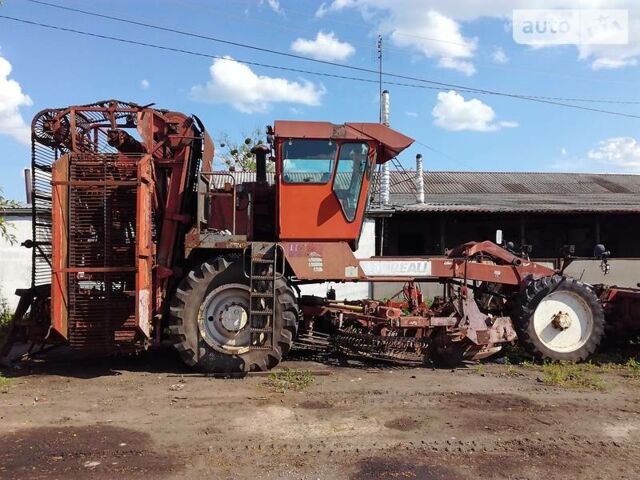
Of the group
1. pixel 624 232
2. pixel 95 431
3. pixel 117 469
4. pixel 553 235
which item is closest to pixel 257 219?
pixel 95 431

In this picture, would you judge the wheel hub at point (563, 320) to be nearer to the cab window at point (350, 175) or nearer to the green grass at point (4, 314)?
the cab window at point (350, 175)

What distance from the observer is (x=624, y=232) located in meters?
21.3

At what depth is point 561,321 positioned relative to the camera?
7.79 meters

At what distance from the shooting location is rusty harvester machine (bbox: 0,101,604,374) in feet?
22.3

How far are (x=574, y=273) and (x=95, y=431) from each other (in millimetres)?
15071

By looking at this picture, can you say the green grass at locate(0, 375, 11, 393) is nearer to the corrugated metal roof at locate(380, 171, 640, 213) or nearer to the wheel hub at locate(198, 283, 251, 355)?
the wheel hub at locate(198, 283, 251, 355)

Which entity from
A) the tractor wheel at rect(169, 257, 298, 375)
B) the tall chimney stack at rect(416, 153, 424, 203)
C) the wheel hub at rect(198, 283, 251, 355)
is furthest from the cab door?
the tall chimney stack at rect(416, 153, 424, 203)

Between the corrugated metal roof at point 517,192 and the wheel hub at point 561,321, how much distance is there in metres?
8.66

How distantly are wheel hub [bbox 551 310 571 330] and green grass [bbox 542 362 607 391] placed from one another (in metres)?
0.52

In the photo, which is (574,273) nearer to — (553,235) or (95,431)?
(553,235)

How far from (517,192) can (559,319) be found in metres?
17.3

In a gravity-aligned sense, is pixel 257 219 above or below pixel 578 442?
above

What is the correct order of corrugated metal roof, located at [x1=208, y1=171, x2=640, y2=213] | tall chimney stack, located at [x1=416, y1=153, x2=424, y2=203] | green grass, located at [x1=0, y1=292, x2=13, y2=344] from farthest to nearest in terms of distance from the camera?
tall chimney stack, located at [x1=416, y1=153, x2=424, y2=203]
corrugated metal roof, located at [x1=208, y1=171, x2=640, y2=213]
green grass, located at [x1=0, y1=292, x2=13, y2=344]

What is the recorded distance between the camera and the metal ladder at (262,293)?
6980mm
